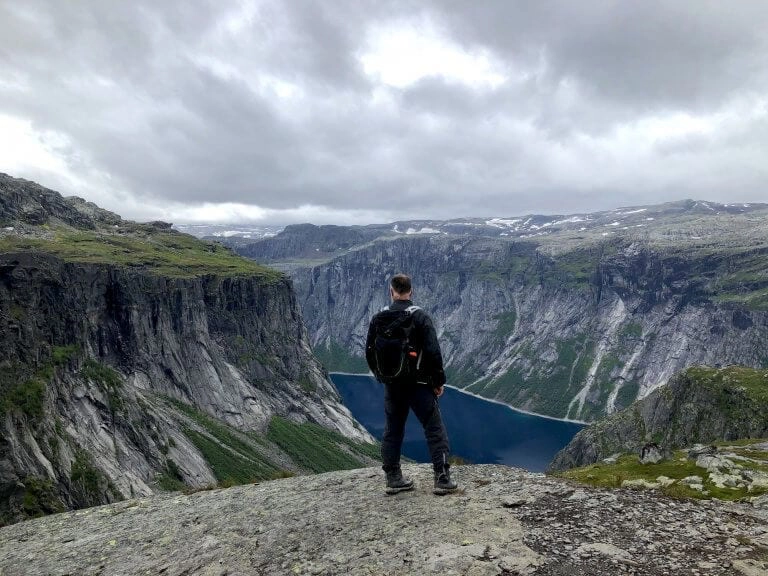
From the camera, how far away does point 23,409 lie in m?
71.9

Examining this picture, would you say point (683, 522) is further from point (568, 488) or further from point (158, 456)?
point (158, 456)

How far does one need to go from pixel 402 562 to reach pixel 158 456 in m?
129

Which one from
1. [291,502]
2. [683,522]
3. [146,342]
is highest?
[683,522]

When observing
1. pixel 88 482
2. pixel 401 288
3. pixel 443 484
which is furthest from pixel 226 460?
pixel 401 288

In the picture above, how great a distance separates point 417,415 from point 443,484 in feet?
7.18

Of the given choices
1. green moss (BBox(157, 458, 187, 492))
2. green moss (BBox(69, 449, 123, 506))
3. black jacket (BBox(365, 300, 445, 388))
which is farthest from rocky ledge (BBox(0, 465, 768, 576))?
green moss (BBox(157, 458, 187, 492))

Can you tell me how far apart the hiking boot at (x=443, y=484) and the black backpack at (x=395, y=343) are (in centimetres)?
310

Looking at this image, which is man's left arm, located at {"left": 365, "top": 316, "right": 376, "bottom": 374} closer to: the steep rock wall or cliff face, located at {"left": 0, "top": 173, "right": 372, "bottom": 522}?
cliff face, located at {"left": 0, "top": 173, "right": 372, "bottom": 522}

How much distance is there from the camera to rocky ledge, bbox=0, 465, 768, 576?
35.5 ft

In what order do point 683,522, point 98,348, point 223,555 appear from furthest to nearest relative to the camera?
point 98,348
point 223,555
point 683,522

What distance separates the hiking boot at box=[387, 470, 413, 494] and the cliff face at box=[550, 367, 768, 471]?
99703 mm

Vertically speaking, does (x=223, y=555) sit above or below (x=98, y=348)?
above

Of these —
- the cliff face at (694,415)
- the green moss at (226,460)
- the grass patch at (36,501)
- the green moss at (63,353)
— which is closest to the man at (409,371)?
the grass patch at (36,501)

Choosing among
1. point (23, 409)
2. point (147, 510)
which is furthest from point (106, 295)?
point (147, 510)
